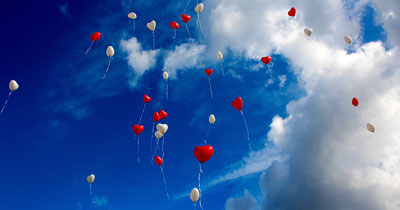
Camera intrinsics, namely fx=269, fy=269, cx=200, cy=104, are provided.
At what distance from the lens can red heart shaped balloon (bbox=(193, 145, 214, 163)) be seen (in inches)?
387

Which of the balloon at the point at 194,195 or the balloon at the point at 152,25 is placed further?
the balloon at the point at 152,25

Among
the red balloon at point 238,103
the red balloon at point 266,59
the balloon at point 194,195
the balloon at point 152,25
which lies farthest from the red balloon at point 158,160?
the red balloon at point 266,59

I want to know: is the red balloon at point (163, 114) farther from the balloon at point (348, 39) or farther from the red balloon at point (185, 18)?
the balloon at point (348, 39)

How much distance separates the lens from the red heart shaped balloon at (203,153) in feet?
32.3

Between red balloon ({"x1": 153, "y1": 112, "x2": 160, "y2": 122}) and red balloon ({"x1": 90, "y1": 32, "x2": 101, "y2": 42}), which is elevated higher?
red balloon ({"x1": 90, "y1": 32, "x2": 101, "y2": 42})

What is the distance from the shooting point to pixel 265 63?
13.8 m

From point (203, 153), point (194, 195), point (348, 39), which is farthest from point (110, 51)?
point (348, 39)

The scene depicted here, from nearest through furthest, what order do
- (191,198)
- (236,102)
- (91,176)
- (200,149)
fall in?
1. (200,149)
2. (191,198)
3. (236,102)
4. (91,176)

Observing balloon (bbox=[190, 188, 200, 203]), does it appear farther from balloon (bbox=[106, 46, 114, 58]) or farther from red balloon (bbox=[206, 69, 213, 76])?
balloon (bbox=[106, 46, 114, 58])

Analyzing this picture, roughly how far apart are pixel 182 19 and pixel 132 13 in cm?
231

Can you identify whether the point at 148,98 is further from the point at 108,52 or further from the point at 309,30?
the point at 309,30

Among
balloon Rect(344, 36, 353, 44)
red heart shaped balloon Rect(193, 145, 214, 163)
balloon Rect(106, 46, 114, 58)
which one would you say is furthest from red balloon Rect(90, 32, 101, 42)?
balloon Rect(344, 36, 353, 44)

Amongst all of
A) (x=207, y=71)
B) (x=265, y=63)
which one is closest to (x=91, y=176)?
(x=207, y=71)

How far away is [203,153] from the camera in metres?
9.85
